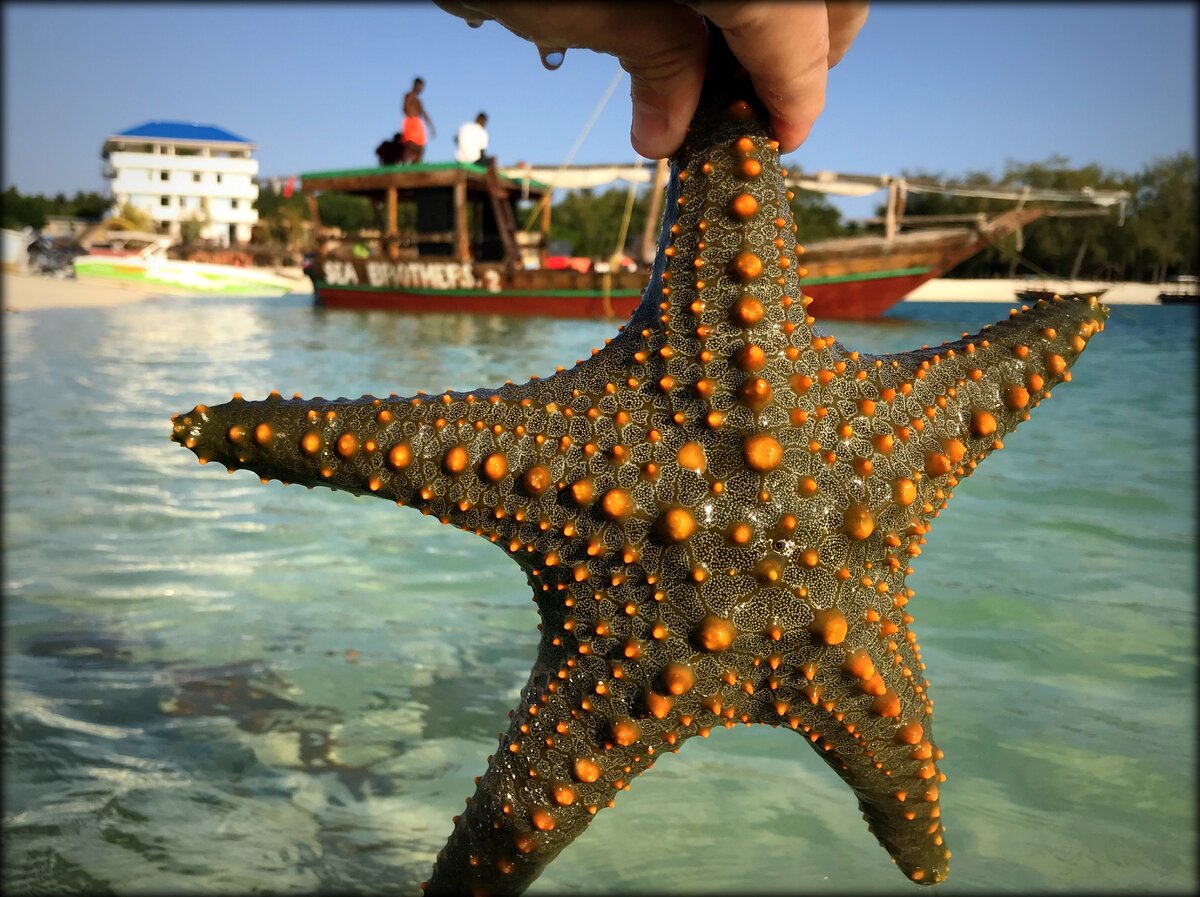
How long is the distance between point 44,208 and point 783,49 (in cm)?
6903

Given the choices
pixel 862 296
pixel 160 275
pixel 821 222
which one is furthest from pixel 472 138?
pixel 821 222

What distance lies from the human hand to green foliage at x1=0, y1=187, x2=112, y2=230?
175 ft

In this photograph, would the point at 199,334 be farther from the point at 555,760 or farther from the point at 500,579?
the point at 555,760

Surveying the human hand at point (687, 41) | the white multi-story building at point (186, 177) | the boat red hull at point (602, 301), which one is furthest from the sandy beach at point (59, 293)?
the human hand at point (687, 41)

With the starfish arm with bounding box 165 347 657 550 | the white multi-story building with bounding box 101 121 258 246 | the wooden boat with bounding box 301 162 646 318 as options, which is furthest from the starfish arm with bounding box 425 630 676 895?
the white multi-story building with bounding box 101 121 258 246

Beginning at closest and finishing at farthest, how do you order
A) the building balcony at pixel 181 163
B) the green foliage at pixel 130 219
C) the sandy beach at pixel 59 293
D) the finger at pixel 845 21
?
the finger at pixel 845 21, the sandy beach at pixel 59 293, the building balcony at pixel 181 163, the green foliage at pixel 130 219

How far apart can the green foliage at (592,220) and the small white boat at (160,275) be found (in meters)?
24.7

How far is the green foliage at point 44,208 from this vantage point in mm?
50184

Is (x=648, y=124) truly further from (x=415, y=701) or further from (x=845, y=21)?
(x=415, y=701)

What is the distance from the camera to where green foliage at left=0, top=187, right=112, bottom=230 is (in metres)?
50.2

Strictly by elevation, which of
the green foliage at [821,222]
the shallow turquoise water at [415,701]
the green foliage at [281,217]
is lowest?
the shallow turquoise water at [415,701]

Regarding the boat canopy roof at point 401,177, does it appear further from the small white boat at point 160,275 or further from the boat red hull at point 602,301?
the small white boat at point 160,275

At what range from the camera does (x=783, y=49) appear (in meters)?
1.56

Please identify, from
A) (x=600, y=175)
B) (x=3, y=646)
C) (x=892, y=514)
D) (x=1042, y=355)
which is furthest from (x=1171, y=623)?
(x=600, y=175)
